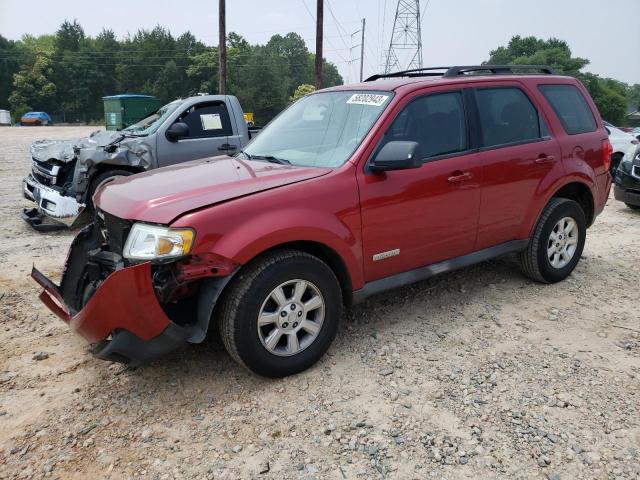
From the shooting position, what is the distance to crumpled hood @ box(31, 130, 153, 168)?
22.8ft

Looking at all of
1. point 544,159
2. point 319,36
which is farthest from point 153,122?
point 319,36

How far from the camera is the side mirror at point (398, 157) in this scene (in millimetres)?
3238

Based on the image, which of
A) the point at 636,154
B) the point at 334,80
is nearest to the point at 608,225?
the point at 636,154

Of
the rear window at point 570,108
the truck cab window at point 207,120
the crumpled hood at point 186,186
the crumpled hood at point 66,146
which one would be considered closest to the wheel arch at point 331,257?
the crumpled hood at point 186,186

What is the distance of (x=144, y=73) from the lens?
3214 inches

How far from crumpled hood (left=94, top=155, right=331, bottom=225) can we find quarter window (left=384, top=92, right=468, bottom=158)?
0.74m

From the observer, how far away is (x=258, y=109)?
68312 millimetres

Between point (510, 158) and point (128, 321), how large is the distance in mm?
3129

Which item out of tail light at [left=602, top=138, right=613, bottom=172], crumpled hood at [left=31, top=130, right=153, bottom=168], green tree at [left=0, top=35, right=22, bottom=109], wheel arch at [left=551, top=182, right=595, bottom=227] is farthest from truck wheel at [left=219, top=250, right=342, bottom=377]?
green tree at [left=0, top=35, right=22, bottom=109]

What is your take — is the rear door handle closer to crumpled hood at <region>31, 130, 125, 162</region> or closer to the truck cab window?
the truck cab window

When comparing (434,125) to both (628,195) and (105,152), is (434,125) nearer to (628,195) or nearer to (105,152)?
(105,152)

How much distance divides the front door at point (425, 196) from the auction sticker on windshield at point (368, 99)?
0.18 metres

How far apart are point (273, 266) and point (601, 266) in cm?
404

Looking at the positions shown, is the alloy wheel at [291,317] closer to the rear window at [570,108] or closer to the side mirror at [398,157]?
the side mirror at [398,157]
